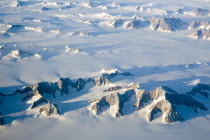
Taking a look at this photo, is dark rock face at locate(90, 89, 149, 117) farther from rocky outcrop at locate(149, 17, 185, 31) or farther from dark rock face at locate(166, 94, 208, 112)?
rocky outcrop at locate(149, 17, 185, 31)

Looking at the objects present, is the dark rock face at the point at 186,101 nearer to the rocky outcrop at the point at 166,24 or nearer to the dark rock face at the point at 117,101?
the dark rock face at the point at 117,101

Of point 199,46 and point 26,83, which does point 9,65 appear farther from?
point 199,46

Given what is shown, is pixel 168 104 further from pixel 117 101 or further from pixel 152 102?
pixel 117 101

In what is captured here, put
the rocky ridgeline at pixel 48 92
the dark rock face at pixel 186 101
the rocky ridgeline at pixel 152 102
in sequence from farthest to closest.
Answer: the dark rock face at pixel 186 101 → the rocky ridgeline at pixel 48 92 → the rocky ridgeline at pixel 152 102

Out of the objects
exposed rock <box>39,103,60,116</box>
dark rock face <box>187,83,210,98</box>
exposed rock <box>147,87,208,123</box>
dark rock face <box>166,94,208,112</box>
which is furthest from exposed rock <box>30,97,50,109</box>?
dark rock face <box>187,83,210,98</box>

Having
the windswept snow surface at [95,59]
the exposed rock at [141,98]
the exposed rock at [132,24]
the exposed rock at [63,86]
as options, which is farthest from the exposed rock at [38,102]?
the exposed rock at [132,24]

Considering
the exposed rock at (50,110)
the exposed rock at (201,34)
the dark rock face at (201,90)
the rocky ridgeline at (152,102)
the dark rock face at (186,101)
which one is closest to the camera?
the rocky ridgeline at (152,102)
